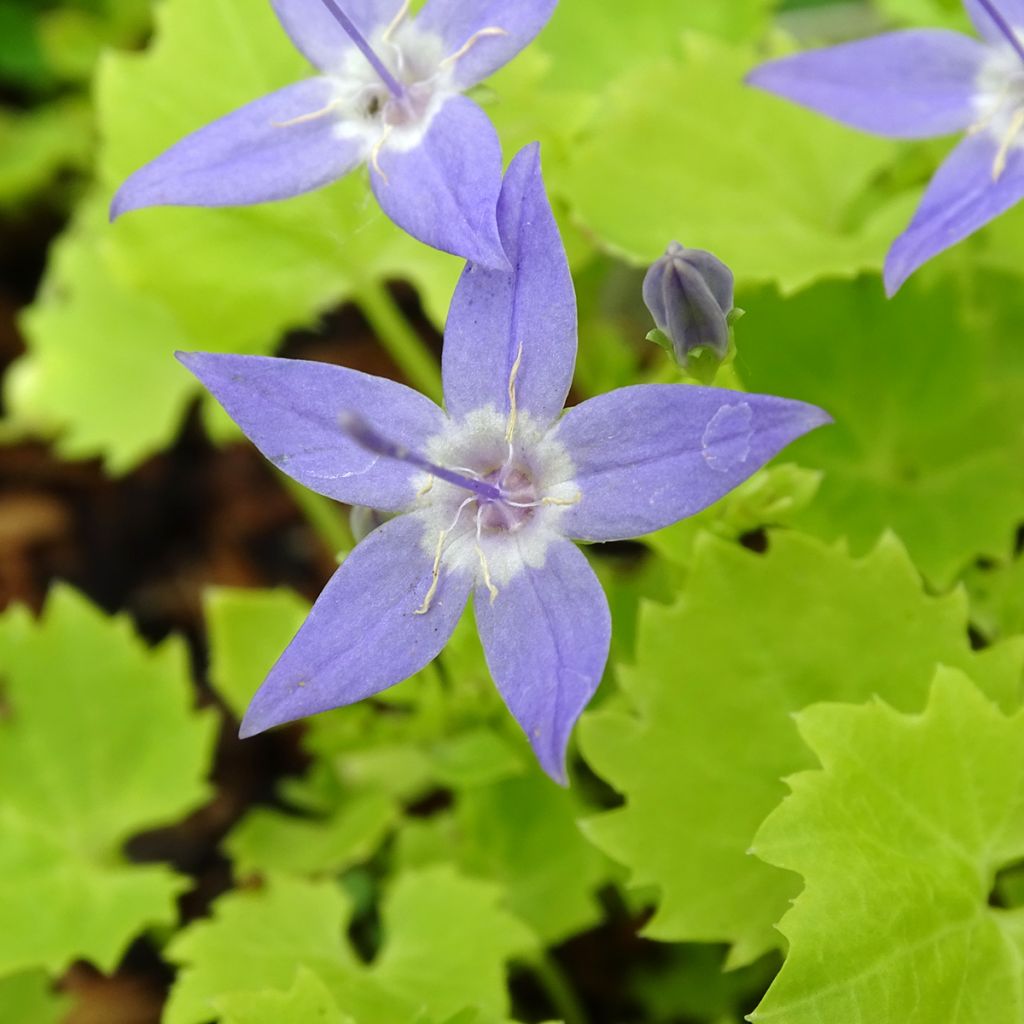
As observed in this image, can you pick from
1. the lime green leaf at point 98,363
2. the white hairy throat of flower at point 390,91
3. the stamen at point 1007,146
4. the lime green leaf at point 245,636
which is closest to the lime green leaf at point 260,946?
the lime green leaf at point 245,636

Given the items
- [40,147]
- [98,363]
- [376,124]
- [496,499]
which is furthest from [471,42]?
[40,147]

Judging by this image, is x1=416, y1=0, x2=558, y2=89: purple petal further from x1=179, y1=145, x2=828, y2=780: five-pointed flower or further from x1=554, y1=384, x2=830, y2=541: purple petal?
x1=554, y1=384, x2=830, y2=541: purple petal

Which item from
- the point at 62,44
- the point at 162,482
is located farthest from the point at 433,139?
the point at 62,44

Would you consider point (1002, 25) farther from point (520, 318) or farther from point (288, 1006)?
point (288, 1006)

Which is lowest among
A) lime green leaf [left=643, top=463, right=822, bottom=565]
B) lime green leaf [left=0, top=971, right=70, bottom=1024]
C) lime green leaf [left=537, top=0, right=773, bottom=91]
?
lime green leaf [left=0, top=971, right=70, bottom=1024]

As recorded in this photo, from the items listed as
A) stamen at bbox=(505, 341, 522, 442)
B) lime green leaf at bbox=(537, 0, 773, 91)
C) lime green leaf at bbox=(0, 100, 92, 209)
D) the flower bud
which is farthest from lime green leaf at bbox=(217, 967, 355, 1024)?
lime green leaf at bbox=(0, 100, 92, 209)

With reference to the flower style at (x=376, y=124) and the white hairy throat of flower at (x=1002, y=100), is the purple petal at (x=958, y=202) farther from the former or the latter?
the flower style at (x=376, y=124)
